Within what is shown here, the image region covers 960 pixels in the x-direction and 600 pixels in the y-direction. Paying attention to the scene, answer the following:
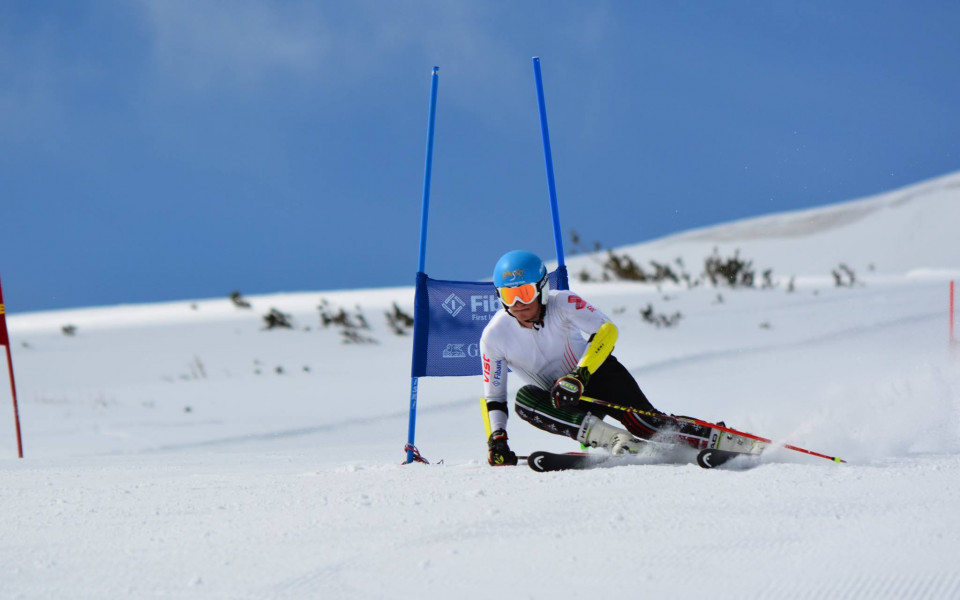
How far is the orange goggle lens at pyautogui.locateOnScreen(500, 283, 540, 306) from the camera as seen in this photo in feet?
16.5

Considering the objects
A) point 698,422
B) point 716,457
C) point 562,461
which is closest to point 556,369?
point 562,461

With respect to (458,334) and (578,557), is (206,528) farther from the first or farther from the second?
(458,334)

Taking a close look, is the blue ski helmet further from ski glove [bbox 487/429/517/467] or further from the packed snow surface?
the packed snow surface

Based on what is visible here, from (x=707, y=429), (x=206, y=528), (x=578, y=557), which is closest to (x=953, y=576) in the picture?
(x=578, y=557)

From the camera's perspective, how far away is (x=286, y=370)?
12547 millimetres

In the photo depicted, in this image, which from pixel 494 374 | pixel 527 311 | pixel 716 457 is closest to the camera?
pixel 716 457

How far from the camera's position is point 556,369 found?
5.34 m

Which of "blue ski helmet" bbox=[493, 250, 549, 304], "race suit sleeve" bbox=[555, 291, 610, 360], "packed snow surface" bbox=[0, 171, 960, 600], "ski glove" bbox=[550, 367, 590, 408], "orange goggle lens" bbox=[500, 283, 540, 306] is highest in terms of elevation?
"blue ski helmet" bbox=[493, 250, 549, 304]

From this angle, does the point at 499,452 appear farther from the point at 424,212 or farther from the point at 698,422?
the point at 424,212

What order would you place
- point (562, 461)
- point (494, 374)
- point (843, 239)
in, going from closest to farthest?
point (562, 461) < point (494, 374) < point (843, 239)

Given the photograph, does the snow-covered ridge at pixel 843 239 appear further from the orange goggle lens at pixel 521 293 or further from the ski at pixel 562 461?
the ski at pixel 562 461

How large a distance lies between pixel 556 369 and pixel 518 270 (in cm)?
68

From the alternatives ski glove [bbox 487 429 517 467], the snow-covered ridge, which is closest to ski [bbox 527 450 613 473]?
ski glove [bbox 487 429 517 467]

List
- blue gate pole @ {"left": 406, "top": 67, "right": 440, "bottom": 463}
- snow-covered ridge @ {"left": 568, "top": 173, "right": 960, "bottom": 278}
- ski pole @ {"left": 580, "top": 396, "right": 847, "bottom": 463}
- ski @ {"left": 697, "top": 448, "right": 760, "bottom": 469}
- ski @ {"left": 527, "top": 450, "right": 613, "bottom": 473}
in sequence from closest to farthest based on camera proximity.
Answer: ski @ {"left": 697, "top": 448, "right": 760, "bottom": 469}, ski pole @ {"left": 580, "top": 396, "right": 847, "bottom": 463}, ski @ {"left": 527, "top": 450, "right": 613, "bottom": 473}, blue gate pole @ {"left": 406, "top": 67, "right": 440, "bottom": 463}, snow-covered ridge @ {"left": 568, "top": 173, "right": 960, "bottom": 278}
